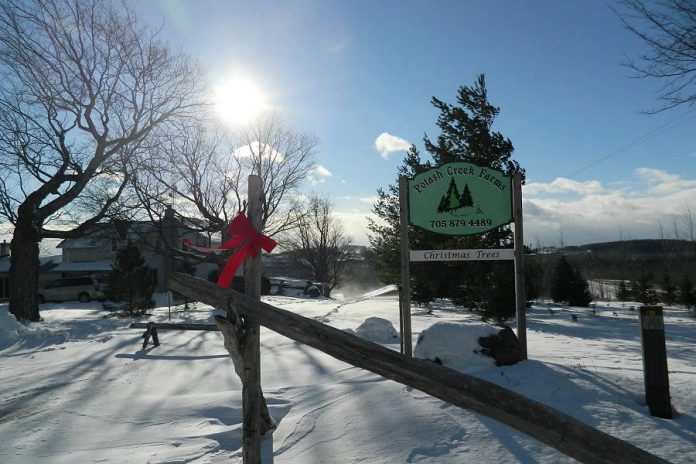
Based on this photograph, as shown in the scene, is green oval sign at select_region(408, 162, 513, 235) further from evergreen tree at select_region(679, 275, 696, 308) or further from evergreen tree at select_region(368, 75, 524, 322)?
evergreen tree at select_region(679, 275, 696, 308)

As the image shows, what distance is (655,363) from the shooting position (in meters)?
4.07

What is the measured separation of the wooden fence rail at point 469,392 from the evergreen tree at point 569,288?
80.4ft

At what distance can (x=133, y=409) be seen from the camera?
18.9 ft

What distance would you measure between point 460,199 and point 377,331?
211 inches

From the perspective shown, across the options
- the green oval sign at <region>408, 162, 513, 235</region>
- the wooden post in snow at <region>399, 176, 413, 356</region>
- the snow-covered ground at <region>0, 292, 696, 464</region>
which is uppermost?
the green oval sign at <region>408, 162, 513, 235</region>

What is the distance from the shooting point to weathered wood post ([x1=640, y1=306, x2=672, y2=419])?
397cm

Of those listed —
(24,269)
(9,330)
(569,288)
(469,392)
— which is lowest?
(9,330)

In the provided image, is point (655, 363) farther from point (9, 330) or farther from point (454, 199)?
point (9, 330)

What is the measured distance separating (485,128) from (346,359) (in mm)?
15644

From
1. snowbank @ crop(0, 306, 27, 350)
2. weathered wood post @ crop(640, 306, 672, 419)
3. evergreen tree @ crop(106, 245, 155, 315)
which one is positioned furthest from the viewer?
evergreen tree @ crop(106, 245, 155, 315)

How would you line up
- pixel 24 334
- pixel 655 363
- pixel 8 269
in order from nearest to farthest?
pixel 655 363
pixel 24 334
pixel 8 269

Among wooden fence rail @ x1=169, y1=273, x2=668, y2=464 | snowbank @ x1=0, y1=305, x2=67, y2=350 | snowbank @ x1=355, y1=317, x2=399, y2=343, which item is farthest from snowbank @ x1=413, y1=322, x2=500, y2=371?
snowbank @ x1=0, y1=305, x2=67, y2=350

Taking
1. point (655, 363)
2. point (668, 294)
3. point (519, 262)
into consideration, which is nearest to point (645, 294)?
point (668, 294)

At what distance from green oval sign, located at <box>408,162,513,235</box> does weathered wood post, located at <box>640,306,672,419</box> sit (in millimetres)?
2493
